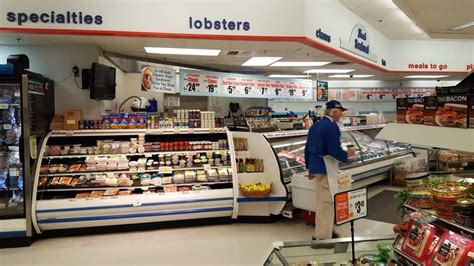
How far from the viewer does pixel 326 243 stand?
2586 millimetres

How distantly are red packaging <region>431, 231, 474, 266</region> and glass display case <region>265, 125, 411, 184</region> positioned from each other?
4014 millimetres

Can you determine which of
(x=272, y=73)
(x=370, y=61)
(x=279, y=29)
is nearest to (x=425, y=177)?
(x=279, y=29)

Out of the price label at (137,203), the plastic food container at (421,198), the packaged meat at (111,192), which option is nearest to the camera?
the plastic food container at (421,198)

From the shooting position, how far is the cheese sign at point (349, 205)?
2.17 m

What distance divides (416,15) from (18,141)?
20.4 ft

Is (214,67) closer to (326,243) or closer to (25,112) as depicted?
(25,112)

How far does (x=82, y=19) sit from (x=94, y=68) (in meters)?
0.97

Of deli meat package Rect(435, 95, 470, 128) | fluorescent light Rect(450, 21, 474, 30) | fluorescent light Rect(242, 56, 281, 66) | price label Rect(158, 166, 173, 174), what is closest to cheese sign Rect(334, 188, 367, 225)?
deli meat package Rect(435, 95, 470, 128)

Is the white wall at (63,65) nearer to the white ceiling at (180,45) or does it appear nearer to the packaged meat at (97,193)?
the white ceiling at (180,45)

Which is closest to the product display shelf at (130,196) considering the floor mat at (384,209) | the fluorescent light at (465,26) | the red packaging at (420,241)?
the floor mat at (384,209)

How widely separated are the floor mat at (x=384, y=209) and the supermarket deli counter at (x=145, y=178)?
1845 mm

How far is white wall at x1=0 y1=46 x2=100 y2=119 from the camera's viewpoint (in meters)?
5.44

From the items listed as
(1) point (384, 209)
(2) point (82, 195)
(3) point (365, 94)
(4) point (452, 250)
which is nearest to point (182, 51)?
(2) point (82, 195)

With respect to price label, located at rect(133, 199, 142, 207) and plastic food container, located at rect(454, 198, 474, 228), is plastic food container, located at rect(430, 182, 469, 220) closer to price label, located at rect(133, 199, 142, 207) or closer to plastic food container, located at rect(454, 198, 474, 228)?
plastic food container, located at rect(454, 198, 474, 228)
